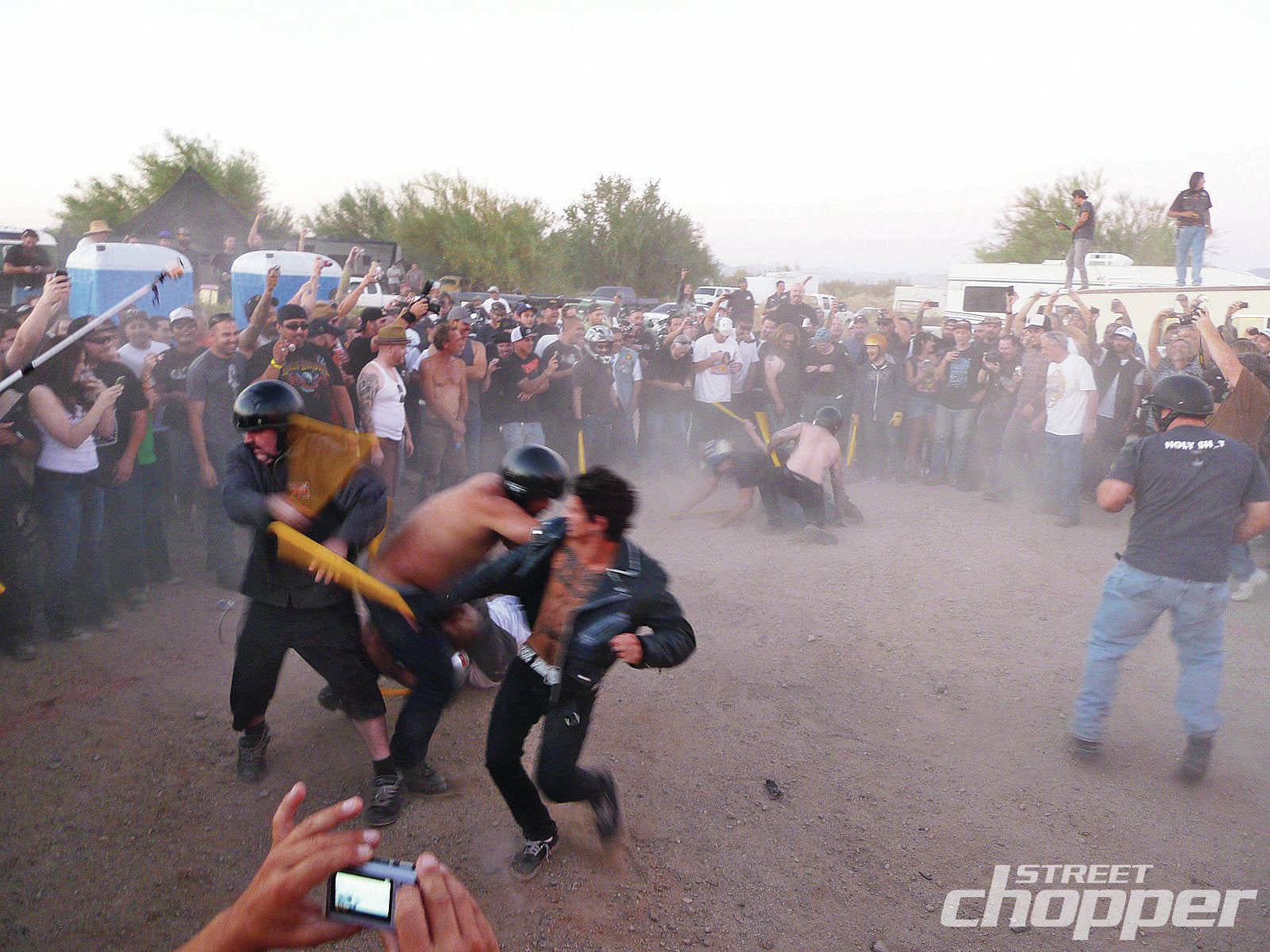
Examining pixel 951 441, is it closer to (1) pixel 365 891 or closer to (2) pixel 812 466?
(2) pixel 812 466

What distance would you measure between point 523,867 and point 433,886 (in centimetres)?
251

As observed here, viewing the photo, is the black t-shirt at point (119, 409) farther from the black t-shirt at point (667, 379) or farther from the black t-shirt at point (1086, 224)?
the black t-shirt at point (1086, 224)

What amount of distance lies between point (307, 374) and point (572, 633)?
369cm

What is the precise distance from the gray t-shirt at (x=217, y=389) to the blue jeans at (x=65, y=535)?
0.90 meters

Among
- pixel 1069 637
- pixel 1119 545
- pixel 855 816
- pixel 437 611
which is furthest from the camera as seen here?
pixel 1119 545

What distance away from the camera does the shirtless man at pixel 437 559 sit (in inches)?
138

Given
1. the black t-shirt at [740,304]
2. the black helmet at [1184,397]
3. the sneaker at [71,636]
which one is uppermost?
the black t-shirt at [740,304]

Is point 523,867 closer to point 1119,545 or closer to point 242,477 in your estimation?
point 242,477

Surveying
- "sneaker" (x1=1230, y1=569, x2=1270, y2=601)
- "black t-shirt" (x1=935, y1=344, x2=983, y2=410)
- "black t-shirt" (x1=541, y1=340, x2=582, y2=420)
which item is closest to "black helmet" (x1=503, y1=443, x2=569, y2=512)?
"black t-shirt" (x1=541, y1=340, x2=582, y2=420)

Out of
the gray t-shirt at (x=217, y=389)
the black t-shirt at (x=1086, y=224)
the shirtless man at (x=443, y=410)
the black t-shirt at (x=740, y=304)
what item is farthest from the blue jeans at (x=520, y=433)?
the black t-shirt at (x=1086, y=224)

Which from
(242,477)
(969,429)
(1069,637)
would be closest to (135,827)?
(242,477)

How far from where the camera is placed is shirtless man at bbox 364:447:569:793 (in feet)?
11.5

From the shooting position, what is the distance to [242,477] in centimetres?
372

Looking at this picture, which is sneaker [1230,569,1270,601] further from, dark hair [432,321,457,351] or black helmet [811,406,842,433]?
dark hair [432,321,457,351]
